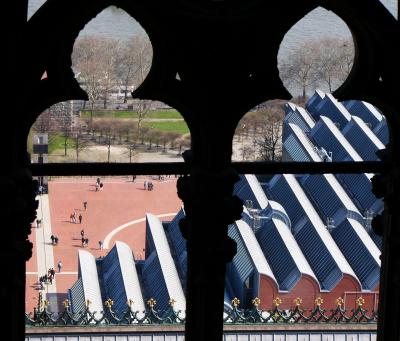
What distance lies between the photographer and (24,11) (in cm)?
410

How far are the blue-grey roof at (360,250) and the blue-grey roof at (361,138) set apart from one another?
2.11 meters

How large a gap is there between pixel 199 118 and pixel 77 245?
2882 centimetres

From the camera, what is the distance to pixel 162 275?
81.8 ft

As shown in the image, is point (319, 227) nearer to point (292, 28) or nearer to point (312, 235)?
point (312, 235)

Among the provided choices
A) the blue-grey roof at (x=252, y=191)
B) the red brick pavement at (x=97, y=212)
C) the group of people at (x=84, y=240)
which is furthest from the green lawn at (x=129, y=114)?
the group of people at (x=84, y=240)

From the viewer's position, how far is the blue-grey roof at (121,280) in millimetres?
23953

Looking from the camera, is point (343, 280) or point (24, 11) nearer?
point (24, 11)

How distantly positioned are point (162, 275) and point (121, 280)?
3.37 feet

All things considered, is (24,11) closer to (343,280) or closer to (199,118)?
(199,118)

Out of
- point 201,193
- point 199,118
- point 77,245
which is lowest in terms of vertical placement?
point 201,193

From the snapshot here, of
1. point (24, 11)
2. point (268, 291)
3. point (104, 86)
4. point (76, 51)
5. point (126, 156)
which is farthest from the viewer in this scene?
point (268, 291)

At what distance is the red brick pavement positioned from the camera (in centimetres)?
3231

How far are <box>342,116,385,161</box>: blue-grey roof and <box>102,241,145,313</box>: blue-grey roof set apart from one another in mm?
6814

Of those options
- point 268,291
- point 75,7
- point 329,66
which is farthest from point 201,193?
point 268,291
